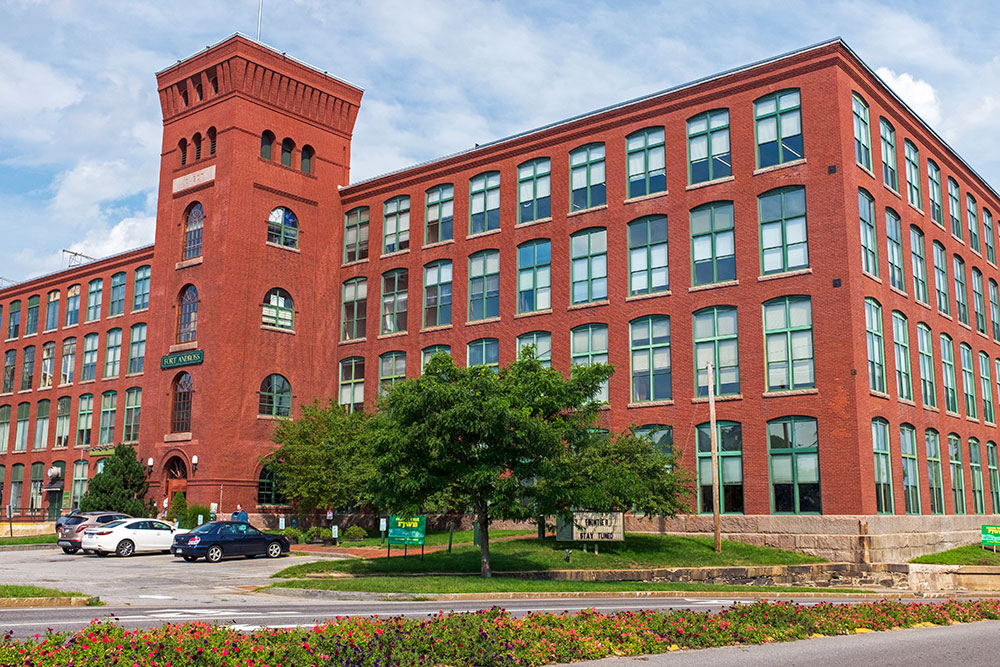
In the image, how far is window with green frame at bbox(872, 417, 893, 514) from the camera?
120ft

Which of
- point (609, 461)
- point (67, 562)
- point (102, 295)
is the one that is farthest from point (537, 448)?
point (102, 295)

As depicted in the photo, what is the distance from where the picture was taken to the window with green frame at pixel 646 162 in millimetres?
43188

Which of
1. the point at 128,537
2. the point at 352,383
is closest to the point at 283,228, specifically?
the point at 352,383

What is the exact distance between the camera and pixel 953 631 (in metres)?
16.3

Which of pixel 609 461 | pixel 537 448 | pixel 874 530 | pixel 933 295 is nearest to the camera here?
pixel 537 448

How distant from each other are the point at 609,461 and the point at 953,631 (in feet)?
53.2

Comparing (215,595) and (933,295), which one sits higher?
(933,295)

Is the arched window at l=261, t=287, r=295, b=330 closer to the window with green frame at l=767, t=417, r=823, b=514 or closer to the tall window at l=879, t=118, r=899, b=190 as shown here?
the window with green frame at l=767, t=417, r=823, b=514

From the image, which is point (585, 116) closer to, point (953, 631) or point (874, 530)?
point (874, 530)

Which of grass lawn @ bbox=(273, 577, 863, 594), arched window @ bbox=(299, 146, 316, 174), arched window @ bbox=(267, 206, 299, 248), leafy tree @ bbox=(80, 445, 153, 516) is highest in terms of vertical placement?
arched window @ bbox=(299, 146, 316, 174)

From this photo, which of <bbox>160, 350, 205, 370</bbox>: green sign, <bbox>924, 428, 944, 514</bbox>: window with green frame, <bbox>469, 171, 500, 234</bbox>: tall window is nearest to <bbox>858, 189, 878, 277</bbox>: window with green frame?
<bbox>924, 428, 944, 514</bbox>: window with green frame

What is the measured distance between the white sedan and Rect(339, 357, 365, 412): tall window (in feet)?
48.8

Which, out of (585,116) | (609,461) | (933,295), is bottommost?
(609,461)

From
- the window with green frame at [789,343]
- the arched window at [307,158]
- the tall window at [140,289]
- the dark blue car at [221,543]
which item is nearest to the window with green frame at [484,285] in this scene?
the arched window at [307,158]
